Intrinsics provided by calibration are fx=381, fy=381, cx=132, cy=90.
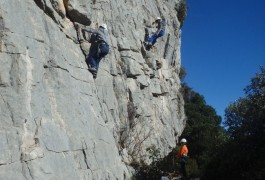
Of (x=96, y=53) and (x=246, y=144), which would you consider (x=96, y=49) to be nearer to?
(x=96, y=53)

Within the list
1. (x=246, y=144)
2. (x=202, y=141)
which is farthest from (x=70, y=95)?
(x=202, y=141)

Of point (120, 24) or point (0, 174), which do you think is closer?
point (0, 174)

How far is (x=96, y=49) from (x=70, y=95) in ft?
13.7

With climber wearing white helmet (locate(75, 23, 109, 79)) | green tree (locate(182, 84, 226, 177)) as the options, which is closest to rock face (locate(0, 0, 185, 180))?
climber wearing white helmet (locate(75, 23, 109, 79))

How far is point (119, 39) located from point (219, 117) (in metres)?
32.8

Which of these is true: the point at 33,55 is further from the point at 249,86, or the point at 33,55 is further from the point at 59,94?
the point at 249,86

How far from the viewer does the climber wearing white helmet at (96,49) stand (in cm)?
1616

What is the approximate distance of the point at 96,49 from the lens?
1655 centimetres

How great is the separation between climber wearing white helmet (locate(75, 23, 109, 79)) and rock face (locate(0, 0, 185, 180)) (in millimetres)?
401

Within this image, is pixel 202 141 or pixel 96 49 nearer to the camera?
pixel 96 49

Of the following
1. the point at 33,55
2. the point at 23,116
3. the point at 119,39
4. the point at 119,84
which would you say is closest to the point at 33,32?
the point at 33,55

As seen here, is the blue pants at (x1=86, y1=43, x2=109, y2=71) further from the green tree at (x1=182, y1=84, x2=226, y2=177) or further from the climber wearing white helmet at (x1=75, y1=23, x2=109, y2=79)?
the green tree at (x1=182, y1=84, x2=226, y2=177)

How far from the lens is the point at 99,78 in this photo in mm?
16938

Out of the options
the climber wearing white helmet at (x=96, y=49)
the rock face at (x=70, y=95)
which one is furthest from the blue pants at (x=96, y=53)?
the rock face at (x=70, y=95)
